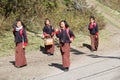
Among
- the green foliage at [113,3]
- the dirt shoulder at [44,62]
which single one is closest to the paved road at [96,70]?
the dirt shoulder at [44,62]

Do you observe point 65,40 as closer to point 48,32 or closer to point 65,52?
point 65,52

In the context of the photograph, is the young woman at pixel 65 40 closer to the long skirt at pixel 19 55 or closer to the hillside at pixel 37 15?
the long skirt at pixel 19 55

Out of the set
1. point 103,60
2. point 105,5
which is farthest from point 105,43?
point 105,5

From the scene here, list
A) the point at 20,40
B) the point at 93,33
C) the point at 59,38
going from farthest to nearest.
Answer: the point at 93,33 < the point at 20,40 < the point at 59,38

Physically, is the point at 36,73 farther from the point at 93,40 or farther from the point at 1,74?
the point at 93,40

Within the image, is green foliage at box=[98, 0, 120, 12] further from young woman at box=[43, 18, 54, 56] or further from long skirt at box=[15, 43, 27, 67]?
long skirt at box=[15, 43, 27, 67]

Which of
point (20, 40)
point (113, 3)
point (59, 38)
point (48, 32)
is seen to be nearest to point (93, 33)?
point (48, 32)

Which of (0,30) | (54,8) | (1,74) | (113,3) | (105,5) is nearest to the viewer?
(1,74)

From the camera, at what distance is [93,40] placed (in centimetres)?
1659

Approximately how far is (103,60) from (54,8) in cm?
779

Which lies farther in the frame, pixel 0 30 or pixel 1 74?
pixel 0 30

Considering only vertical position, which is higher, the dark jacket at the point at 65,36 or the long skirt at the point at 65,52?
the dark jacket at the point at 65,36

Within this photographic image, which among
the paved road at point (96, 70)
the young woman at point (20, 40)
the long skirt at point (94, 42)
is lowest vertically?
the paved road at point (96, 70)

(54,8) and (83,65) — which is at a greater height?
(54,8)
